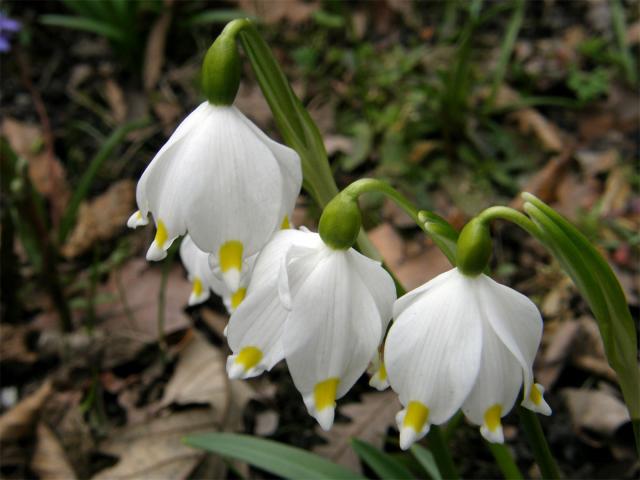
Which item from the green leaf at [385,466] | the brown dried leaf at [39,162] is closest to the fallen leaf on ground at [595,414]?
the green leaf at [385,466]

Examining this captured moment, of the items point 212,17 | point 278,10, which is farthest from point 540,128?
point 212,17

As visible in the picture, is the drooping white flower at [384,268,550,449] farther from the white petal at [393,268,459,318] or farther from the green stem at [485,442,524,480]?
the green stem at [485,442,524,480]

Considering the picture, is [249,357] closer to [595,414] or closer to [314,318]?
[314,318]

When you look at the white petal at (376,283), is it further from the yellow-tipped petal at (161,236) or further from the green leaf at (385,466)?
the green leaf at (385,466)

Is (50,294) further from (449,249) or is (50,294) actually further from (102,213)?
(449,249)

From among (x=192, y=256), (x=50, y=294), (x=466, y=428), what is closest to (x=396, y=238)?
(x=466, y=428)

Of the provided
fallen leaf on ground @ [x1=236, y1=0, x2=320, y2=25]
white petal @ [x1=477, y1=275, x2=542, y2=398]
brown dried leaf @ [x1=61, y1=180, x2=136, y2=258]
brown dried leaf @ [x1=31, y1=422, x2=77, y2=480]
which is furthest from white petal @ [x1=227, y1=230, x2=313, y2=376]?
fallen leaf on ground @ [x1=236, y1=0, x2=320, y2=25]
